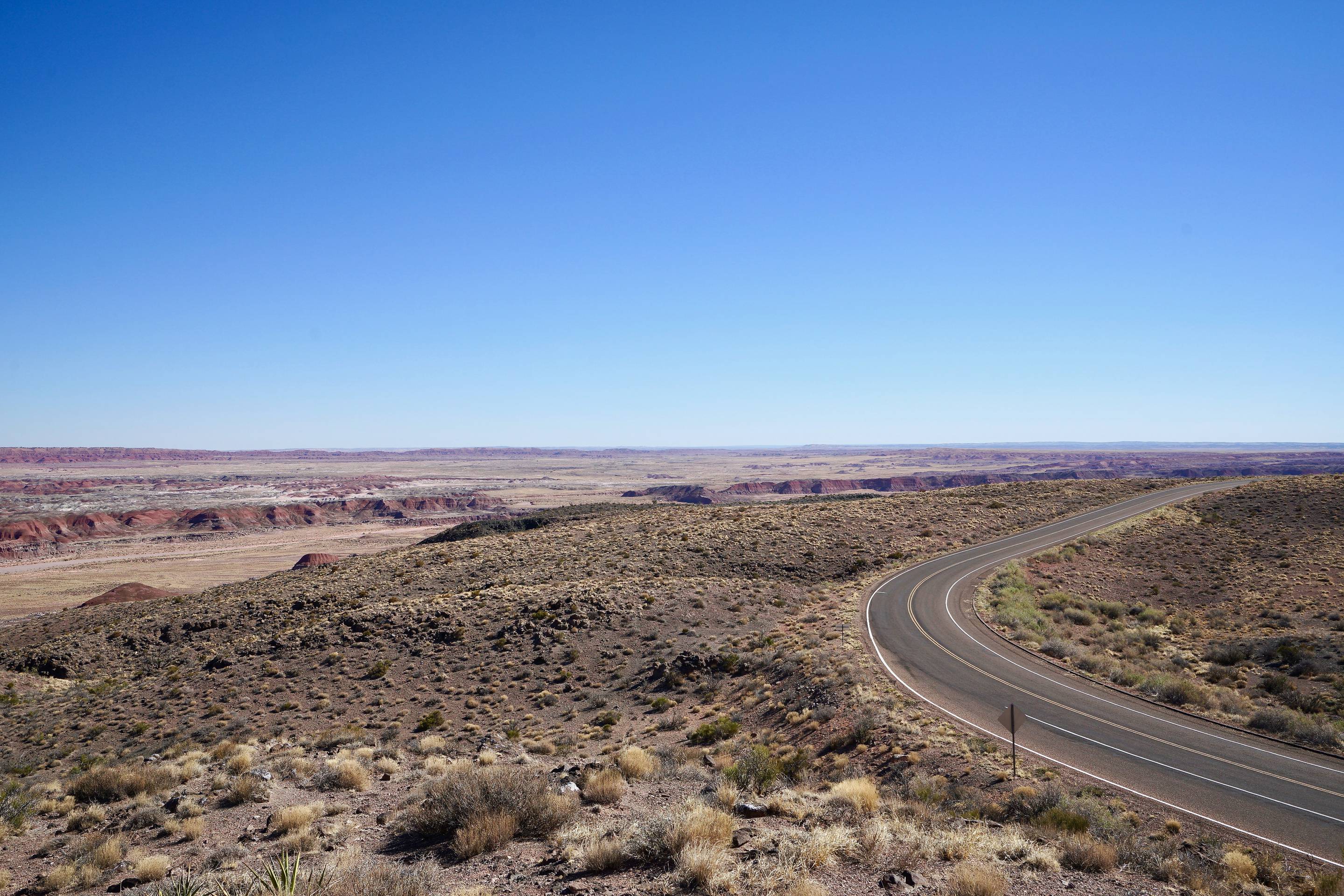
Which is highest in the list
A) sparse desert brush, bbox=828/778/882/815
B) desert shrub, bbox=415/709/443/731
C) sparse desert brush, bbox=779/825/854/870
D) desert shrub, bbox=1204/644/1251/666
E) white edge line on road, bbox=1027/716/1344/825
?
sparse desert brush, bbox=779/825/854/870

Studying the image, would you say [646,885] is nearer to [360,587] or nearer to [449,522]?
[360,587]

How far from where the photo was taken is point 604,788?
491 inches

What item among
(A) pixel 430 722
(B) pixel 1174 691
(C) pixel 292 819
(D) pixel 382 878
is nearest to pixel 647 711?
(A) pixel 430 722

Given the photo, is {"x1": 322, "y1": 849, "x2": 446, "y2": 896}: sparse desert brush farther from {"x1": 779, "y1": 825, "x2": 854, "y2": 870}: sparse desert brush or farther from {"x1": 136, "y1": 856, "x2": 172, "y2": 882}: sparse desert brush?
{"x1": 779, "y1": 825, "x2": 854, "y2": 870}: sparse desert brush

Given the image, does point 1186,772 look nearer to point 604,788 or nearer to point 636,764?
point 636,764

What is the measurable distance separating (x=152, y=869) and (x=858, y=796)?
11973mm

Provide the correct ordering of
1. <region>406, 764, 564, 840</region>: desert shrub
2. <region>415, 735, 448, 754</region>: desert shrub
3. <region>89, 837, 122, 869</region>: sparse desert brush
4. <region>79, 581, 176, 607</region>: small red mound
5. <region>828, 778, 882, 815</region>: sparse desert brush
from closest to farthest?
<region>89, 837, 122, 869</region>: sparse desert brush < <region>406, 764, 564, 840</region>: desert shrub < <region>828, 778, 882, 815</region>: sparse desert brush < <region>415, 735, 448, 754</region>: desert shrub < <region>79, 581, 176, 607</region>: small red mound

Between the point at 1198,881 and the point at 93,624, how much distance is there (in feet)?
170

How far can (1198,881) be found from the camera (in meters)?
9.51

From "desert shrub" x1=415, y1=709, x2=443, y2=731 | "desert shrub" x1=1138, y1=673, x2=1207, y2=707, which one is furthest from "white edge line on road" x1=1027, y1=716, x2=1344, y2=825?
"desert shrub" x1=415, y1=709, x2=443, y2=731

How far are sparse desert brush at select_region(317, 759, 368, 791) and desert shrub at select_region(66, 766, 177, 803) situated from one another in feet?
11.7

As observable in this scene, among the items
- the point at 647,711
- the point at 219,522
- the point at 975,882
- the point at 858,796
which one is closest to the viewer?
the point at 975,882

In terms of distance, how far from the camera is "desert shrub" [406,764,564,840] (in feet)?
34.8

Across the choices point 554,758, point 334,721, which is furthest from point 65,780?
point 554,758
